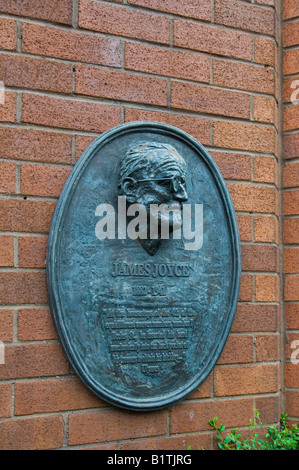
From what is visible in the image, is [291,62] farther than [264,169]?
Yes

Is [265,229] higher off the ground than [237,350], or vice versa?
[265,229]

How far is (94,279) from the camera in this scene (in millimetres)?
2625

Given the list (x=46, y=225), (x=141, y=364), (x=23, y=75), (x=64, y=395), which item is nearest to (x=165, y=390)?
(x=141, y=364)

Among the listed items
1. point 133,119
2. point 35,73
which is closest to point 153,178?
point 133,119

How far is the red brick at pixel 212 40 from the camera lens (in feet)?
9.62

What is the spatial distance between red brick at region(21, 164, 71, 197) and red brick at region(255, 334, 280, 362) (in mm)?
1268

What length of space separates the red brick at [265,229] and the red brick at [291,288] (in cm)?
24

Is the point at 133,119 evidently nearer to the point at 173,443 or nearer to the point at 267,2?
the point at 267,2

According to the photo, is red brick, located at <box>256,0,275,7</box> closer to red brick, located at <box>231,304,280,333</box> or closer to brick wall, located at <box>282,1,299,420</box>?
brick wall, located at <box>282,1,299,420</box>

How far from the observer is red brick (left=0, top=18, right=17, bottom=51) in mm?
2541

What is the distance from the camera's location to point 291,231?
10.4ft

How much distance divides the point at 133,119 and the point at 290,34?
1.12 metres

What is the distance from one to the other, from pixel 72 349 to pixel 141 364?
346 millimetres

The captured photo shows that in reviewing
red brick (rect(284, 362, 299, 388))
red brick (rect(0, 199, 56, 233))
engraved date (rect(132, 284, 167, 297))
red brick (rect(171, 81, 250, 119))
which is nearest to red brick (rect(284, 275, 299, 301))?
red brick (rect(284, 362, 299, 388))
